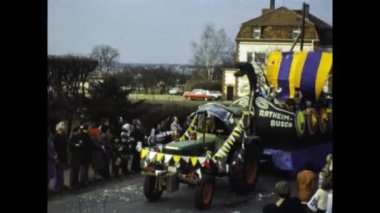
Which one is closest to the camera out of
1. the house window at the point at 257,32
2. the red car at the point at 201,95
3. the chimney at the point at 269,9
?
the chimney at the point at 269,9

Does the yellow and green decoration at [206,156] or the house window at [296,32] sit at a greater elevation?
the house window at [296,32]

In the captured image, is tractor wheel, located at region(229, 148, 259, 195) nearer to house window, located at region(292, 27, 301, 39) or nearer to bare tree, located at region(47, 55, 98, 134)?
house window, located at region(292, 27, 301, 39)

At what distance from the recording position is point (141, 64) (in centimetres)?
369

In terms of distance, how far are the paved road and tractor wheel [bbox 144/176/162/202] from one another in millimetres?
26

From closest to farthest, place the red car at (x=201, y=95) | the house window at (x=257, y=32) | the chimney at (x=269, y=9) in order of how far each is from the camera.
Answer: the chimney at (x=269, y=9), the house window at (x=257, y=32), the red car at (x=201, y=95)

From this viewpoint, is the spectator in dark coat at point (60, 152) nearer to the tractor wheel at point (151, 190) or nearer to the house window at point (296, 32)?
the tractor wheel at point (151, 190)

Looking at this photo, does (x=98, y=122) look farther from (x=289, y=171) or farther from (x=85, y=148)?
(x=289, y=171)

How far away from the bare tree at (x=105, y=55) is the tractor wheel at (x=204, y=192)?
86 cm

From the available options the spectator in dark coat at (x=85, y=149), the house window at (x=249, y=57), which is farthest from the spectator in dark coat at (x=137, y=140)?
the house window at (x=249, y=57)

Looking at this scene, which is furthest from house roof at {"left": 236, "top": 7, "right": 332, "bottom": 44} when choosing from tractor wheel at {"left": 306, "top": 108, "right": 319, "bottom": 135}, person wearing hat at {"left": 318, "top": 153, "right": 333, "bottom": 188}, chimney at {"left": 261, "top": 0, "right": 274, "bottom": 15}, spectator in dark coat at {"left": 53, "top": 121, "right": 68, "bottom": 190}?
spectator in dark coat at {"left": 53, "top": 121, "right": 68, "bottom": 190}

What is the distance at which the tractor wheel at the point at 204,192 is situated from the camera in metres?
3.54
